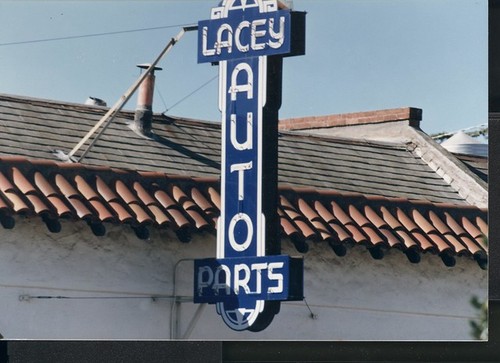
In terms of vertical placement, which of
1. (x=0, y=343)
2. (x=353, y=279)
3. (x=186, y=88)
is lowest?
(x=0, y=343)

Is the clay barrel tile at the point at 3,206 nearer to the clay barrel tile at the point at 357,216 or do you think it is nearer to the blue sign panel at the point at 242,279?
the blue sign panel at the point at 242,279

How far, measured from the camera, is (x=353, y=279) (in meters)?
5.17

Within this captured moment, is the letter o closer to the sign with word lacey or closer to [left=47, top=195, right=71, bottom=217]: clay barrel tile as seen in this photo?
the sign with word lacey

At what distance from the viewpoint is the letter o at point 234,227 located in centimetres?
489

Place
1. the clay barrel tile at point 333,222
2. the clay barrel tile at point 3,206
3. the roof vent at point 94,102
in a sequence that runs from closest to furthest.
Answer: the clay barrel tile at point 3,206, the roof vent at point 94,102, the clay barrel tile at point 333,222

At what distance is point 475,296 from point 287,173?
3.34ft

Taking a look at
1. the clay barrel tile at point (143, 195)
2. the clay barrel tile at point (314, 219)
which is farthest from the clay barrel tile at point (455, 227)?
the clay barrel tile at point (143, 195)

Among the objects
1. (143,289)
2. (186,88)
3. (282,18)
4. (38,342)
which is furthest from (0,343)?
(282,18)

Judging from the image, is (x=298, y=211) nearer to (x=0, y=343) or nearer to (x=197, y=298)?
(x=197, y=298)

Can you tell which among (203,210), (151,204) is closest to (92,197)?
(151,204)

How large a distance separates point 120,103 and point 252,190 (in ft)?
2.22

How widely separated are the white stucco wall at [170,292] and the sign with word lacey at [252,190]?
66mm

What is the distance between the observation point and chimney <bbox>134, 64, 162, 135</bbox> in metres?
4.97

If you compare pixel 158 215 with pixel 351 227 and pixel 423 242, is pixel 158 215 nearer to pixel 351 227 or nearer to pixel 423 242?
pixel 351 227
